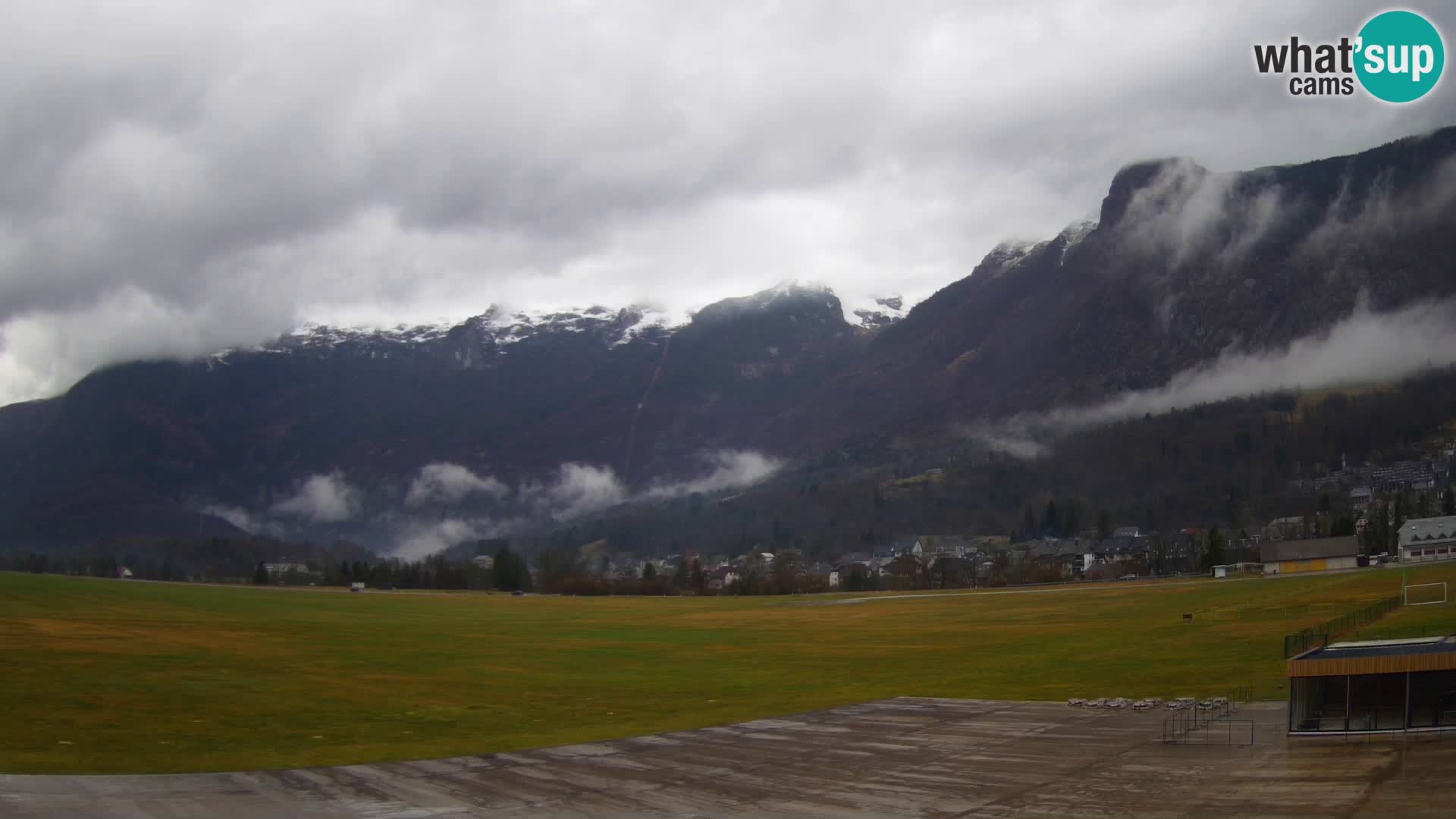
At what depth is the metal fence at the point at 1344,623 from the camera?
4980 centimetres

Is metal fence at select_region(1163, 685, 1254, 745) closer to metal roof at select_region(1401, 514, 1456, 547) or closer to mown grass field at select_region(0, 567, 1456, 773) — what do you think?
mown grass field at select_region(0, 567, 1456, 773)

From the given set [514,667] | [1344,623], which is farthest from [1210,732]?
[514,667]

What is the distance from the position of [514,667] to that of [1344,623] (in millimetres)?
44386

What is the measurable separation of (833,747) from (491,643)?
140 ft

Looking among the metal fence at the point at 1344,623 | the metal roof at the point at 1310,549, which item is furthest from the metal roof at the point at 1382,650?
the metal roof at the point at 1310,549

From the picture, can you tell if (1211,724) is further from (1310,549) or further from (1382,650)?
(1310,549)

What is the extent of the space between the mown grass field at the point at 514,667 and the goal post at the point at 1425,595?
3406 mm

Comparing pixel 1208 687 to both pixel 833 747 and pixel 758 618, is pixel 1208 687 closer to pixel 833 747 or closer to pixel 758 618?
pixel 833 747

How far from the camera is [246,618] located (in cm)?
9169

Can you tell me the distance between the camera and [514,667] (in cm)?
6412

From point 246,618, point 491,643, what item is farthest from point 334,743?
point 246,618

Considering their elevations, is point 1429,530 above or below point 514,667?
above

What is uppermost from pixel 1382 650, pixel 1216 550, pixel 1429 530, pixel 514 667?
pixel 1429 530

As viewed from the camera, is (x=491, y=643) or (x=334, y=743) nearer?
(x=334, y=743)
